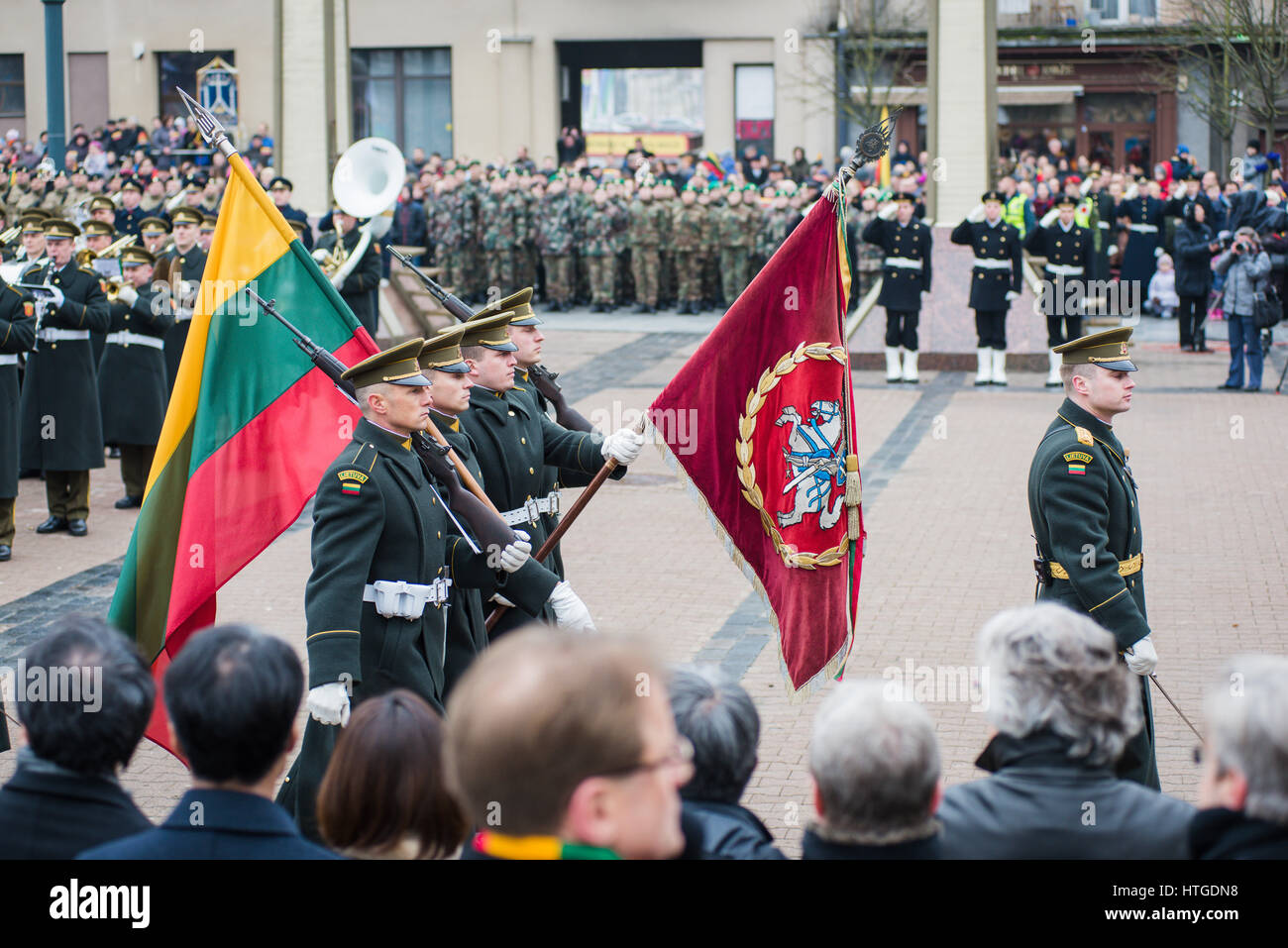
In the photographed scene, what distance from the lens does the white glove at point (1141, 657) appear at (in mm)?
5215

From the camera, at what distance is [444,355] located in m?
5.77

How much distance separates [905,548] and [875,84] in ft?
88.3

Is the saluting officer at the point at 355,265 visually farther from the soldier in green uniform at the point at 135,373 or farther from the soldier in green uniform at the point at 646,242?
the soldier in green uniform at the point at 646,242

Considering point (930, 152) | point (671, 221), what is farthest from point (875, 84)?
point (930, 152)

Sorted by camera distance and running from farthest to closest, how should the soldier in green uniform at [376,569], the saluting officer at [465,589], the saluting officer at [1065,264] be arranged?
the saluting officer at [1065,264], the saluting officer at [465,589], the soldier in green uniform at [376,569]

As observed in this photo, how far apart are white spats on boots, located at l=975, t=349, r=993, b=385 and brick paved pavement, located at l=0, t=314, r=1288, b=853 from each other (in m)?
1.66

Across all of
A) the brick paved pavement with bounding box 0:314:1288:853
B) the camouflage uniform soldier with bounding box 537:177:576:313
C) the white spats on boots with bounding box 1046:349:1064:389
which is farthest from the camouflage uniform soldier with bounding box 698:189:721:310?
the brick paved pavement with bounding box 0:314:1288:853

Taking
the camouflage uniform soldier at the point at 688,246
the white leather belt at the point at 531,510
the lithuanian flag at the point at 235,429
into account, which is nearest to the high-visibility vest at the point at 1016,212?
the camouflage uniform soldier at the point at 688,246

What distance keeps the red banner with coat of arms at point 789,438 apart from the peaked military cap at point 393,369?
1303 mm

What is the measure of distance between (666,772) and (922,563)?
25.4 ft

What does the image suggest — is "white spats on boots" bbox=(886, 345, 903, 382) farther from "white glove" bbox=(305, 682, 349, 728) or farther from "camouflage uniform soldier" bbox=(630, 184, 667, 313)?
"white glove" bbox=(305, 682, 349, 728)

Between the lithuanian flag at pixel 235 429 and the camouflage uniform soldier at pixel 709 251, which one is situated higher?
the camouflage uniform soldier at pixel 709 251

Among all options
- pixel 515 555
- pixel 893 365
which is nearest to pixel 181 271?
Result: pixel 893 365
